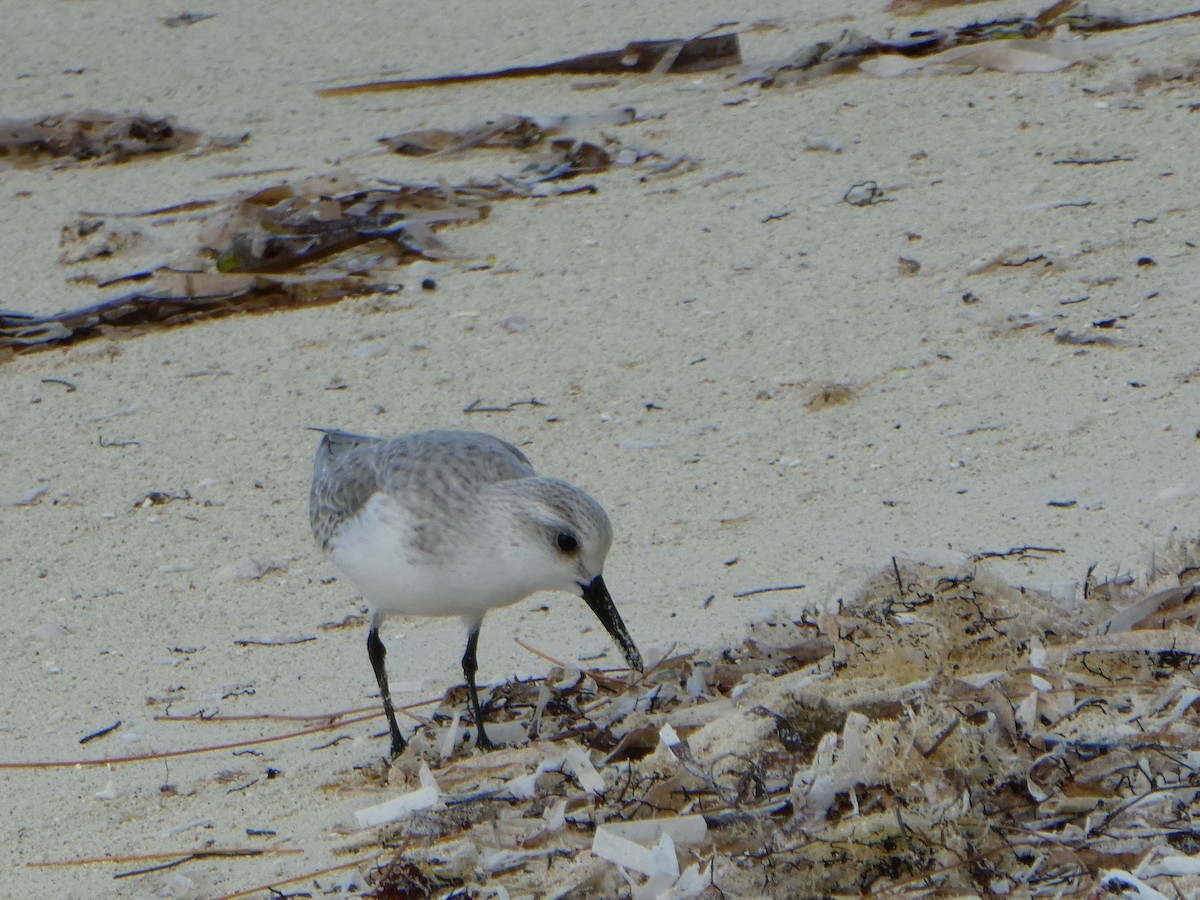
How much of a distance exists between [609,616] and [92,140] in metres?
7.88

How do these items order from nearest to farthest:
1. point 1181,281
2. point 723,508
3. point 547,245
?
point 723,508, point 1181,281, point 547,245

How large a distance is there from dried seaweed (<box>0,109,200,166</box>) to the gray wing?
6625mm

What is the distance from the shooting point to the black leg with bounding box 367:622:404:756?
13.4ft

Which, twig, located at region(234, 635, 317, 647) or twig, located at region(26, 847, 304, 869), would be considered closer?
twig, located at region(26, 847, 304, 869)

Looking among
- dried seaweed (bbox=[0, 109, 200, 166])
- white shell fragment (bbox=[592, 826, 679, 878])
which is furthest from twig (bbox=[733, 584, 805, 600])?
dried seaweed (bbox=[0, 109, 200, 166])

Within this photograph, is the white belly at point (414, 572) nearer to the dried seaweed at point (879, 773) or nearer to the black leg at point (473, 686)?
the black leg at point (473, 686)

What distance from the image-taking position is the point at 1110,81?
28.7 ft

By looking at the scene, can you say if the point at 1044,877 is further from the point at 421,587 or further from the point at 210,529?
the point at 210,529

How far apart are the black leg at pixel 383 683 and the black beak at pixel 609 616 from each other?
23.7 inches

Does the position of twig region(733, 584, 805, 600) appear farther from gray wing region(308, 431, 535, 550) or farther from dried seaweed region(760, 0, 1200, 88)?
dried seaweed region(760, 0, 1200, 88)

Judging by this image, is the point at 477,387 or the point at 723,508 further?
the point at 477,387

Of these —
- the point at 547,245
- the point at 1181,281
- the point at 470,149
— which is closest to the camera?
the point at 1181,281

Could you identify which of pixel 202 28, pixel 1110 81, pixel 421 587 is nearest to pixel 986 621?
pixel 421 587

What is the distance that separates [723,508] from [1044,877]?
9.77 feet
